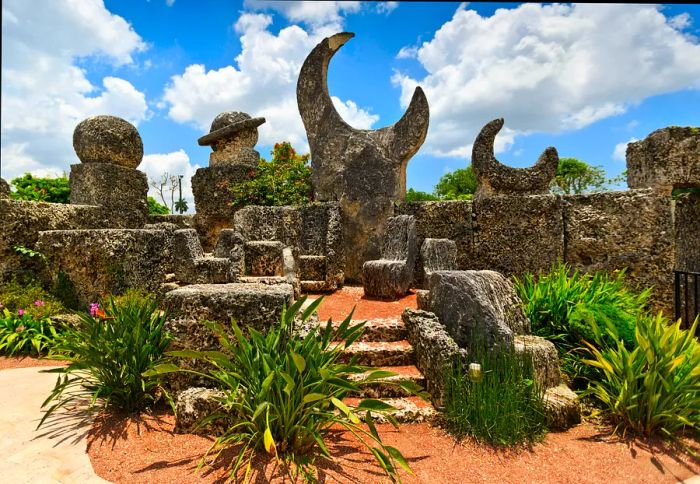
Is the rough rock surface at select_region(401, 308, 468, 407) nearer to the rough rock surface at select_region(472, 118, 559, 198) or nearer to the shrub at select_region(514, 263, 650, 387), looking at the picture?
the shrub at select_region(514, 263, 650, 387)

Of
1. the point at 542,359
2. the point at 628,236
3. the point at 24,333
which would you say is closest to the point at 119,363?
the point at 24,333

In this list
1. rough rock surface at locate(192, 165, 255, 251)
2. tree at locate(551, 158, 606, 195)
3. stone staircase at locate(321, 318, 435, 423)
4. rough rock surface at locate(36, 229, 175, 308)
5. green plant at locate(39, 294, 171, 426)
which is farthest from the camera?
tree at locate(551, 158, 606, 195)

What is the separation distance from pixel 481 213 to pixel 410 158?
5.62 ft

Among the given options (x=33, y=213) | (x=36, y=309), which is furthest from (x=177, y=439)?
(x=33, y=213)

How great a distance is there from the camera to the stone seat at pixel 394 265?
5.27 metres

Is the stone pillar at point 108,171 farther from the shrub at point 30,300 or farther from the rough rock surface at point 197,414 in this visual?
the rough rock surface at point 197,414

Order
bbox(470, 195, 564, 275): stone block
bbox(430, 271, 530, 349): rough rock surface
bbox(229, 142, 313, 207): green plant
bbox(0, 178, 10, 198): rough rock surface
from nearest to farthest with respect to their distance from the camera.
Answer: bbox(430, 271, 530, 349): rough rock surface, bbox(0, 178, 10, 198): rough rock surface, bbox(470, 195, 564, 275): stone block, bbox(229, 142, 313, 207): green plant

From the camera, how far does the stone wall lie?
17.2 ft

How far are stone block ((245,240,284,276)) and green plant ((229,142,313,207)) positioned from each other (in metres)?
1.96

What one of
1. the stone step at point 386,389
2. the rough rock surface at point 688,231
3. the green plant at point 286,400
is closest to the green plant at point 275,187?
the stone step at point 386,389

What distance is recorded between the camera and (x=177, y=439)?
8.16 ft

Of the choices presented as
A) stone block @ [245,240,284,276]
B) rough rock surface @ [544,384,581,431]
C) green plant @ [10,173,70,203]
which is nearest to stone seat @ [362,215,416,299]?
stone block @ [245,240,284,276]

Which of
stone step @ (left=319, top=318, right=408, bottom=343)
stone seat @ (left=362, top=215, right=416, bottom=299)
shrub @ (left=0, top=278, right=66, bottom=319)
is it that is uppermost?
stone seat @ (left=362, top=215, right=416, bottom=299)

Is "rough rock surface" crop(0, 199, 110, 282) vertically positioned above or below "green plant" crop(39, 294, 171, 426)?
above
